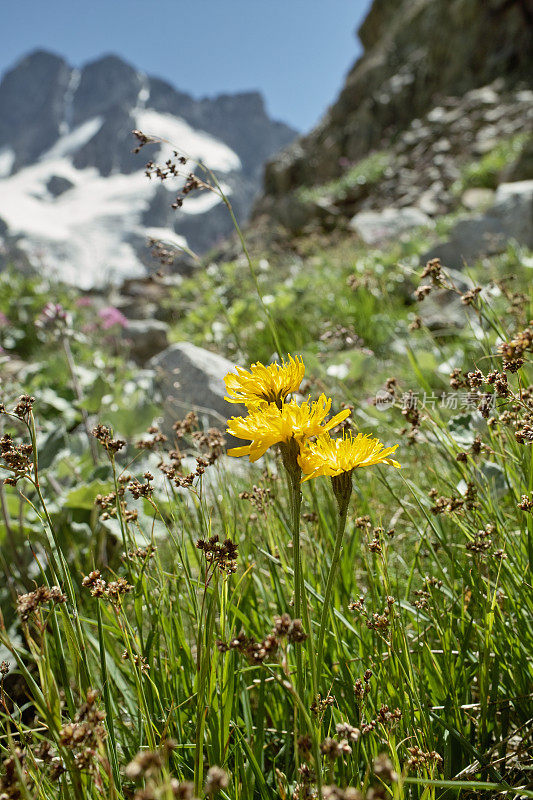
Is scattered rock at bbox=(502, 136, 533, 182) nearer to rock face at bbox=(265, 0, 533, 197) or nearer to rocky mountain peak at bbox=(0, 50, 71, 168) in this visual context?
rock face at bbox=(265, 0, 533, 197)

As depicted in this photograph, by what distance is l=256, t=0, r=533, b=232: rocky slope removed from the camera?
10859 mm

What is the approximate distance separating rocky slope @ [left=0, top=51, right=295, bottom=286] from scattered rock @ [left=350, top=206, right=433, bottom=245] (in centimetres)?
840

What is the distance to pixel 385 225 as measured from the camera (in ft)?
22.0

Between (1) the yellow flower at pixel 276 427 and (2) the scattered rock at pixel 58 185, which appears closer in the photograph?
(1) the yellow flower at pixel 276 427

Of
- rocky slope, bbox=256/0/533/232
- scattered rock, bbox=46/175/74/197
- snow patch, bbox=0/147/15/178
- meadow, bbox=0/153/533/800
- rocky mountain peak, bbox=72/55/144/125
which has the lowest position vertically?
meadow, bbox=0/153/533/800

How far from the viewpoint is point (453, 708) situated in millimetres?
708

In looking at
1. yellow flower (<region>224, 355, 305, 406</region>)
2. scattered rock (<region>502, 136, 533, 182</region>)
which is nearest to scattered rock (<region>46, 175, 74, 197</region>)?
scattered rock (<region>502, 136, 533, 182</region>)

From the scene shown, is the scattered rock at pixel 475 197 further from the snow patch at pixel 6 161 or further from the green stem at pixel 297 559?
the snow patch at pixel 6 161

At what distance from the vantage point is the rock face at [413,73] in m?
14.0

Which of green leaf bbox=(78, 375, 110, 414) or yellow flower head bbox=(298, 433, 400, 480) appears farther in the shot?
green leaf bbox=(78, 375, 110, 414)

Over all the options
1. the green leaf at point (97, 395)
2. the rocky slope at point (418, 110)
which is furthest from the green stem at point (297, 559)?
the rocky slope at point (418, 110)

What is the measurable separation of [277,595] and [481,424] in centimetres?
59

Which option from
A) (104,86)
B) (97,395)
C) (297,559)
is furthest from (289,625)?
(104,86)

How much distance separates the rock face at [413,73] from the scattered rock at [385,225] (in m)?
9.82
